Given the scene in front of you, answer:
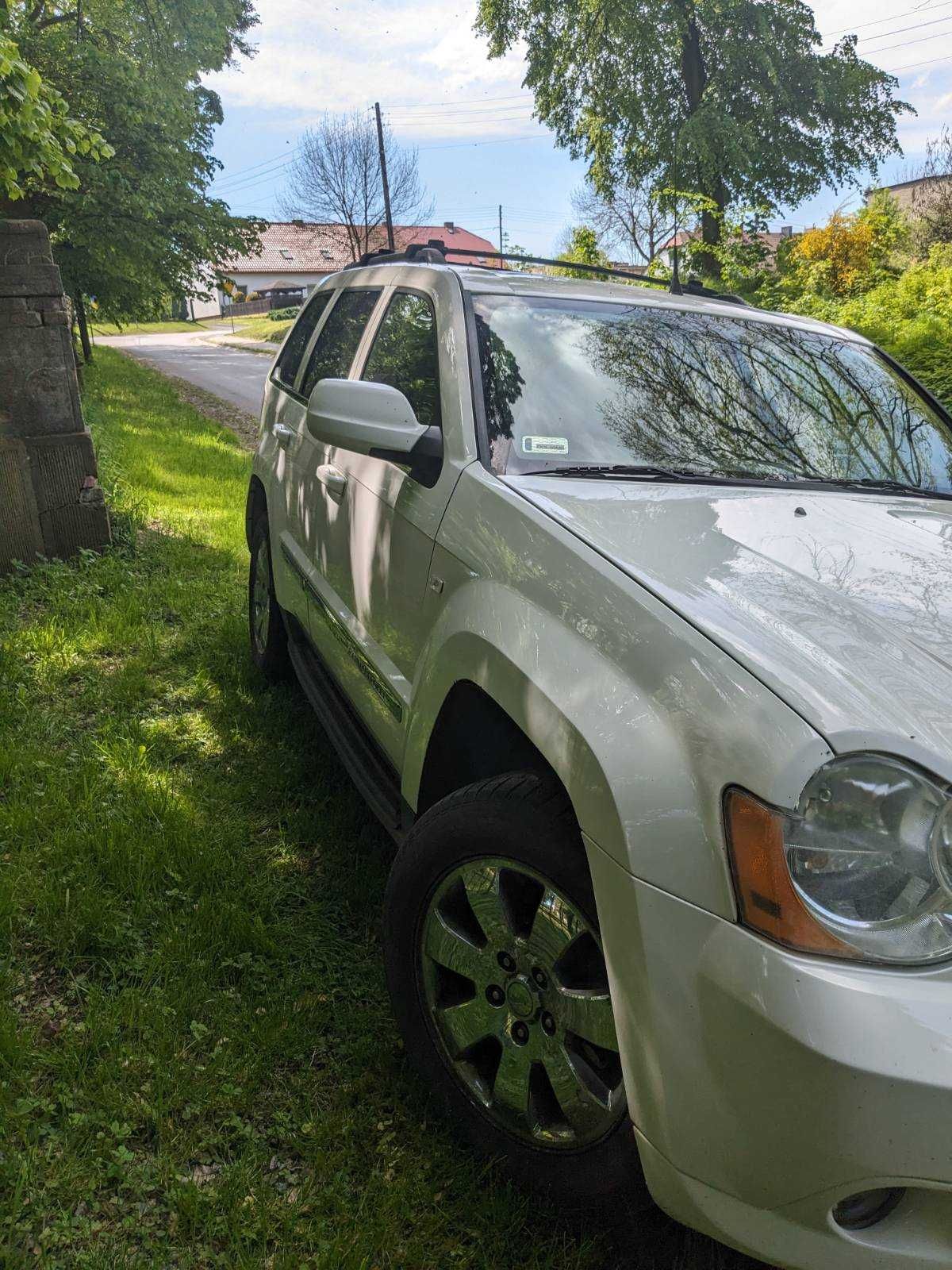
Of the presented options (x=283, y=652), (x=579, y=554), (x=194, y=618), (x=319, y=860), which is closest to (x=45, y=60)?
(x=194, y=618)

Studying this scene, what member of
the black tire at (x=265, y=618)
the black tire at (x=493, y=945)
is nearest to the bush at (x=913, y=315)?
the black tire at (x=265, y=618)

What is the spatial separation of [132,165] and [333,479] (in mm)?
13427

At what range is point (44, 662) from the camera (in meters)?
4.62

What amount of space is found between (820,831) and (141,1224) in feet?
5.07

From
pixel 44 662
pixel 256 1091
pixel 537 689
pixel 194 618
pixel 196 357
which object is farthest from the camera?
pixel 196 357

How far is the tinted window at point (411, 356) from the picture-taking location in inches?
104

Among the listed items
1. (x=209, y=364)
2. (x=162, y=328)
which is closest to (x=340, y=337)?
(x=209, y=364)

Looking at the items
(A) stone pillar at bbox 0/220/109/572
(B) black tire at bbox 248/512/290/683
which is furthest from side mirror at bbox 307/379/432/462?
(A) stone pillar at bbox 0/220/109/572

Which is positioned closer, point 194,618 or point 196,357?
point 194,618

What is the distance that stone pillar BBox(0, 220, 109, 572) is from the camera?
225 inches

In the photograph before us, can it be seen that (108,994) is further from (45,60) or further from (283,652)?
(45,60)

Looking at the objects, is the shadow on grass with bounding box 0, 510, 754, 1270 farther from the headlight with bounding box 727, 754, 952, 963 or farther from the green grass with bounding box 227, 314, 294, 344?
the green grass with bounding box 227, 314, 294, 344

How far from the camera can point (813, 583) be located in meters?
1.77

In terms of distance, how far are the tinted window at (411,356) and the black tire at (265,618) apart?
1356mm
